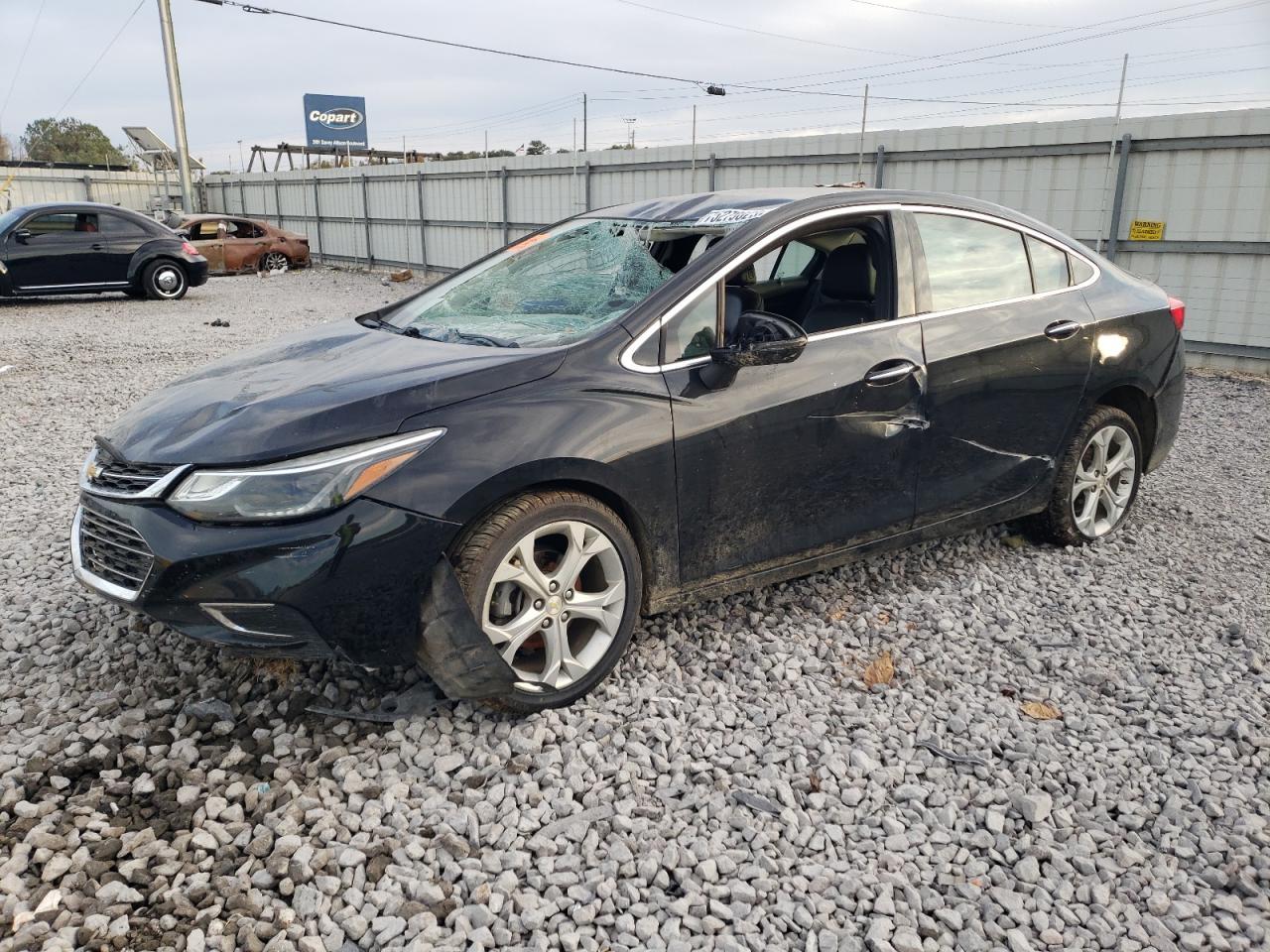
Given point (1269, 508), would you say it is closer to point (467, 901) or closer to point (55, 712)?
point (467, 901)

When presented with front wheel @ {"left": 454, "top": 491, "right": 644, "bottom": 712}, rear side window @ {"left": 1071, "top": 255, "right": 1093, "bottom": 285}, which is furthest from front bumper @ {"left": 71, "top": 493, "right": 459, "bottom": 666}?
rear side window @ {"left": 1071, "top": 255, "right": 1093, "bottom": 285}

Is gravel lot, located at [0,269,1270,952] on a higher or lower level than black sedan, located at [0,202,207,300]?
lower

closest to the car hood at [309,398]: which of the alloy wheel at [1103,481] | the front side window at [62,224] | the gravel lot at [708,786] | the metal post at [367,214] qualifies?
the gravel lot at [708,786]

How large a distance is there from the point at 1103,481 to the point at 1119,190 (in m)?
6.53

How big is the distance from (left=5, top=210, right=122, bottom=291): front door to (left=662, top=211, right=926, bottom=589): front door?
13.8 m

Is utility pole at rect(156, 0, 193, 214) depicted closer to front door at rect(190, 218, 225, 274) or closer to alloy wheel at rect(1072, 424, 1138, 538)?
front door at rect(190, 218, 225, 274)

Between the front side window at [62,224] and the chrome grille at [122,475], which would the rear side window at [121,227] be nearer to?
the front side window at [62,224]

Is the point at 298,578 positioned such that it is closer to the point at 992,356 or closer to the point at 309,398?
the point at 309,398

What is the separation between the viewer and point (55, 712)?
10.2 feet

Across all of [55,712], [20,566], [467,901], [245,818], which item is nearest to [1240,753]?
[467,901]

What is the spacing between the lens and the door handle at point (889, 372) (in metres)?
3.57

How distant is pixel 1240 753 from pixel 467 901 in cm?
234

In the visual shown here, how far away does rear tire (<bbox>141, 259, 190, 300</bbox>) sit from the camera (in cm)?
1528

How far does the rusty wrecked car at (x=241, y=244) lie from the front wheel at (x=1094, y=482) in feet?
62.0
